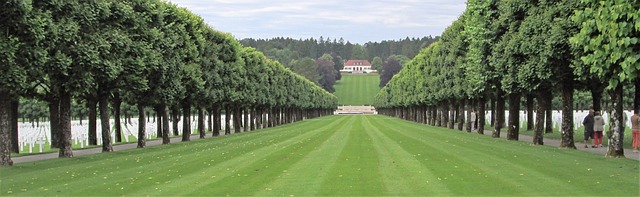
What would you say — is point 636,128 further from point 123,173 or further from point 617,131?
point 123,173

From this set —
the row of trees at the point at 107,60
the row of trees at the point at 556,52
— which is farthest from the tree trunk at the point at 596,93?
the row of trees at the point at 107,60

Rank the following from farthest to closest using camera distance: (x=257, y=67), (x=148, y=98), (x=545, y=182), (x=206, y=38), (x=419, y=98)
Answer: (x=419, y=98)
(x=257, y=67)
(x=206, y=38)
(x=148, y=98)
(x=545, y=182)

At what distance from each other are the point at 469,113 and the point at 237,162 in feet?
121

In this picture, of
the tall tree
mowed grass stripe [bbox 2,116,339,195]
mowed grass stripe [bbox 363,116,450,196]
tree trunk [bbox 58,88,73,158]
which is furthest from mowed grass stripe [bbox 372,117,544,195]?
tree trunk [bbox 58,88,73,158]

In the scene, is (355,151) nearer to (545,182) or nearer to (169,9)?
(545,182)

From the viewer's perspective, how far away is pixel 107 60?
1225 inches

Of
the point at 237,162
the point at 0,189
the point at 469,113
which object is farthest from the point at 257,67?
the point at 0,189

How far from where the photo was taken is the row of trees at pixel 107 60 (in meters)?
24.4

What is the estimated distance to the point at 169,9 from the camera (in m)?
44.2

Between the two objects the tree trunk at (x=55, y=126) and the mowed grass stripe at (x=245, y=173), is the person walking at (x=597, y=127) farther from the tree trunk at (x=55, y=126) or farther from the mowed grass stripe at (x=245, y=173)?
the tree trunk at (x=55, y=126)

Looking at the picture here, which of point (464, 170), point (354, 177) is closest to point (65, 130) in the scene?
point (354, 177)

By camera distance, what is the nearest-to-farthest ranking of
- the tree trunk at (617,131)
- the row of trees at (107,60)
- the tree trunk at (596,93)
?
1. the row of trees at (107,60)
2. the tree trunk at (617,131)
3. the tree trunk at (596,93)

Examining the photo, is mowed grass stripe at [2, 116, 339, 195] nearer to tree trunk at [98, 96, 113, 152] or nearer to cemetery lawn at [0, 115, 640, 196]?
cemetery lawn at [0, 115, 640, 196]

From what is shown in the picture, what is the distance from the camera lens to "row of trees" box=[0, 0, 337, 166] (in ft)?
80.0
